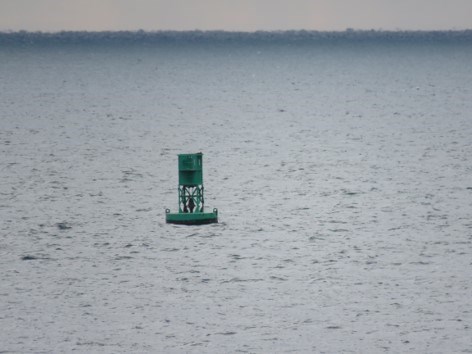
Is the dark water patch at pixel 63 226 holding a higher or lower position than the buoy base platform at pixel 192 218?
lower

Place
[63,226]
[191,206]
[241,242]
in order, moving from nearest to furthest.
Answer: [241,242] < [191,206] < [63,226]

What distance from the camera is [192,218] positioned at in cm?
1964

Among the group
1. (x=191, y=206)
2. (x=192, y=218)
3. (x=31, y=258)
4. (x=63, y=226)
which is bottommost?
(x=31, y=258)

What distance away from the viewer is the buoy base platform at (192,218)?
1961cm

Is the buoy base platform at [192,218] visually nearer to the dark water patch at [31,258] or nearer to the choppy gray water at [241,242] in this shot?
the choppy gray water at [241,242]

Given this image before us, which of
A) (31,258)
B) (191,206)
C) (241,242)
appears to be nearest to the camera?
(31,258)

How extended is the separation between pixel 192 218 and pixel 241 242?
135 cm

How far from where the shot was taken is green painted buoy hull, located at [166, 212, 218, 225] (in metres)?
19.6

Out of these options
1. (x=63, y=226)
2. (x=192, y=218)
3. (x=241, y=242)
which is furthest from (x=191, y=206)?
(x=63, y=226)

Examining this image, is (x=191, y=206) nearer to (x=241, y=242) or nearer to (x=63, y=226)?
(x=241, y=242)

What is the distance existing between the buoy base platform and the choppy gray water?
0.21m

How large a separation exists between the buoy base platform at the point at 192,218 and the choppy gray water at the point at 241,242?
0.68 feet

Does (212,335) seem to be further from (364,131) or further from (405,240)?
(364,131)

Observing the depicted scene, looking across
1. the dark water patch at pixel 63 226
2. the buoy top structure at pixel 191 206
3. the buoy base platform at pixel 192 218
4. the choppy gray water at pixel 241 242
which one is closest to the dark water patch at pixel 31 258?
the choppy gray water at pixel 241 242
